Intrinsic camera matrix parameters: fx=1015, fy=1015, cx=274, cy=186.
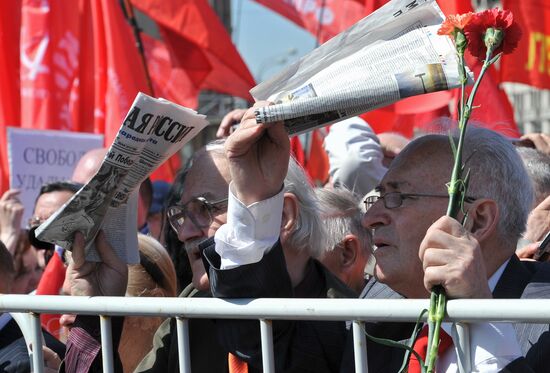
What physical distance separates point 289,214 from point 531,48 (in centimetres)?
407

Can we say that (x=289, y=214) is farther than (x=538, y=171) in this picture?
No

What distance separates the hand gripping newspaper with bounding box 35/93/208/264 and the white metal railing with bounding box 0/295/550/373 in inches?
16.6

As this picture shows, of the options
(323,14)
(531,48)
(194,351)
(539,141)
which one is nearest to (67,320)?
(194,351)

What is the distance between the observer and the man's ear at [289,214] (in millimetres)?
3162

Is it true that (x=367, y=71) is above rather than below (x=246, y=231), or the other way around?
above

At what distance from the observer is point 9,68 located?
285 inches

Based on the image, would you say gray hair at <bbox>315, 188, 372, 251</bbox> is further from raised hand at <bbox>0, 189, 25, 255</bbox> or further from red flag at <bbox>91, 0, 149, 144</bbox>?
red flag at <bbox>91, 0, 149, 144</bbox>

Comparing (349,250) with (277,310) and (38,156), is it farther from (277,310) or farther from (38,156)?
(38,156)

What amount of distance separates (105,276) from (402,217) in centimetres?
111

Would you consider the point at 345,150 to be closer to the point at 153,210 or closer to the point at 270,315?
the point at 153,210

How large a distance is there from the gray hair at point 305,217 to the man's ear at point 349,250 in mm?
524

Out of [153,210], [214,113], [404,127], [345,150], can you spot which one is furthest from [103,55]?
[214,113]

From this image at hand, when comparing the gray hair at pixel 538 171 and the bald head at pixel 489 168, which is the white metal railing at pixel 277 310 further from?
the gray hair at pixel 538 171

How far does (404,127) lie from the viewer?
7281 mm
